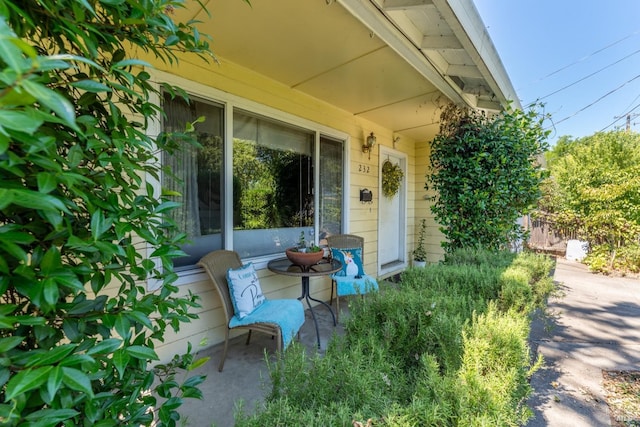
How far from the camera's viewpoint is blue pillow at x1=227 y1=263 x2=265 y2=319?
2359 millimetres

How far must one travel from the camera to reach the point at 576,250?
6828mm

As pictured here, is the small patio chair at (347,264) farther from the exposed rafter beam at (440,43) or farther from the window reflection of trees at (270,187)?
the exposed rafter beam at (440,43)

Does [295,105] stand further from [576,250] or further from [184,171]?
[576,250]

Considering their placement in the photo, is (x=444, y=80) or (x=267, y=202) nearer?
(x=444, y=80)

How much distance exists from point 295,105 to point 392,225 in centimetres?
306

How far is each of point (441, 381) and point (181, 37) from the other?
4.41ft

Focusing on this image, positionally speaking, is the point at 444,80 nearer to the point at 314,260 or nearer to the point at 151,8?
the point at 314,260

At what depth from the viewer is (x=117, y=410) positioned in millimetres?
741

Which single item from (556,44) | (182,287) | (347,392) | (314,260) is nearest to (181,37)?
(347,392)

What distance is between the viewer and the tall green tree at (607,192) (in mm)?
5664

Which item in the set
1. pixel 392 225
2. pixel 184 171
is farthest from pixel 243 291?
pixel 392 225

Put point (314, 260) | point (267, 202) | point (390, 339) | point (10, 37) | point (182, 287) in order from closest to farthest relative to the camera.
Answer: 1. point (10, 37)
2. point (390, 339)
3. point (182, 287)
4. point (314, 260)
5. point (267, 202)

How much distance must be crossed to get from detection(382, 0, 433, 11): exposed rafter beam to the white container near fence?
24.3ft

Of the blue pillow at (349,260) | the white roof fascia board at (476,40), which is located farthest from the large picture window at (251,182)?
the white roof fascia board at (476,40)
